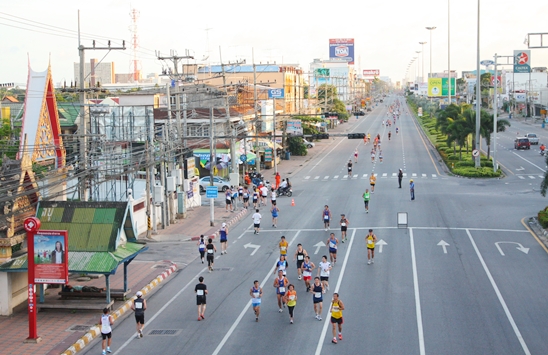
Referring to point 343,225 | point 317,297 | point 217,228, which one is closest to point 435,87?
point 217,228

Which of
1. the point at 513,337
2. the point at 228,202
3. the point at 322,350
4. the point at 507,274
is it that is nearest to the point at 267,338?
the point at 322,350

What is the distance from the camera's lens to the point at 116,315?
72.6 ft

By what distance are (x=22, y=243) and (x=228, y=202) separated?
20095 mm

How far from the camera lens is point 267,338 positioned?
1917 centimetres

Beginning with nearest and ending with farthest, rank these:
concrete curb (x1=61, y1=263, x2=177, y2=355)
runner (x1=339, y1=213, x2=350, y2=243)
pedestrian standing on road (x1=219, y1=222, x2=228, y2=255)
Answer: concrete curb (x1=61, y1=263, x2=177, y2=355), pedestrian standing on road (x1=219, y1=222, x2=228, y2=255), runner (x1=339, y1=213, x2=350, y2=243)

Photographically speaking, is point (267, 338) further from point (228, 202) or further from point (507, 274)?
point (228, 202)

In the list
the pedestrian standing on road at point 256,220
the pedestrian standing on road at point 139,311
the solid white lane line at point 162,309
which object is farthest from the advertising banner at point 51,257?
the pedestrian standing on road at point 256,220

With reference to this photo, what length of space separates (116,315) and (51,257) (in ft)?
9.67

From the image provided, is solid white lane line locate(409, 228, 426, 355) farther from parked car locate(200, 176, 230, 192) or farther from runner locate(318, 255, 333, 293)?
parked car locate(200, 176, 230, 192)

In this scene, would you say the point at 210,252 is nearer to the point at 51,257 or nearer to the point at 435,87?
the point at 51,257

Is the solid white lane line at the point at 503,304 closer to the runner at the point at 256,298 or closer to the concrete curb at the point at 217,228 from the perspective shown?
the runner at the point at 256,298

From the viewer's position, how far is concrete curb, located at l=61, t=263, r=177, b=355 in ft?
62.3

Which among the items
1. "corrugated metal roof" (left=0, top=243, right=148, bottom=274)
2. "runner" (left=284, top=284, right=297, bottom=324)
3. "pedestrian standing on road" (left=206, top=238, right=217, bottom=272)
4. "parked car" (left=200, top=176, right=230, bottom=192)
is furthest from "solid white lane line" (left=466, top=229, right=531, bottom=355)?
"parked car" (left=200, top=176, right=230, bottom=192)

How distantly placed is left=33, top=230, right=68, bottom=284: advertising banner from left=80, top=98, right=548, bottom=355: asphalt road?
219cm
